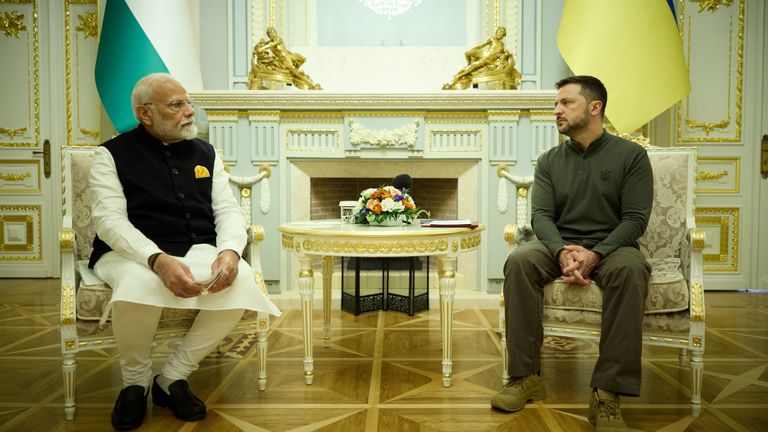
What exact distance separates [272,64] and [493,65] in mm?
1704

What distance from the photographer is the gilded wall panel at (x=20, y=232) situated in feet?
17.0

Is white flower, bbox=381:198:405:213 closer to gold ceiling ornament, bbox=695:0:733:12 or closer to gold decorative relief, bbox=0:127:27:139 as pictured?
gold ceiling ornament, bbox=695:0:733:12

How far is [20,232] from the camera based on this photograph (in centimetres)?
520

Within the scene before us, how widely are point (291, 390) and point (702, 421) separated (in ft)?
5.26

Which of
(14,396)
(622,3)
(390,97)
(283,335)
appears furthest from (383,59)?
(14,396)

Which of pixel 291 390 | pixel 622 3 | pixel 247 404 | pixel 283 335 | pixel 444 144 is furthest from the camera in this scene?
pixel 444 144

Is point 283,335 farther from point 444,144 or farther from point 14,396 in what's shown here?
point 444,144

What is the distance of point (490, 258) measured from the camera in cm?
427

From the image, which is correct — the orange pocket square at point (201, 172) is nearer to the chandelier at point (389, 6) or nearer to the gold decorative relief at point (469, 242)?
the gold decorative relief at point (469, 242)

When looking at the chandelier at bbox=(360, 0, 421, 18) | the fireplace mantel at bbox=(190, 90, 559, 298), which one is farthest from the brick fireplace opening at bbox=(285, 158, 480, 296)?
the chandelier at bbox=(360, 0, 421, 18)

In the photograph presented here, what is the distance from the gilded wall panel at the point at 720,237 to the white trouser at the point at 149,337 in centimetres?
425

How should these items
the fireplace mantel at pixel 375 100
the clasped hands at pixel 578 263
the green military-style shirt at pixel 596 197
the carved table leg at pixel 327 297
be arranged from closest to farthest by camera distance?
the clasped hands at pixel 578 263 < the green military-style shirt at pixel 596 197 < the carved table leg at pixel 327 297 < the fireplace mantel at pixel 375 100

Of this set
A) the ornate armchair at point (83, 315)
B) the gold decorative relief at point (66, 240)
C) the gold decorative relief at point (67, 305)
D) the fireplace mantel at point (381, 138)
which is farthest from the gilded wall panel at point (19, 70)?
the gold decorative relief at point (67, 305)

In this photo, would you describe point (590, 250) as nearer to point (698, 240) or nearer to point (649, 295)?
point (649, 295)
